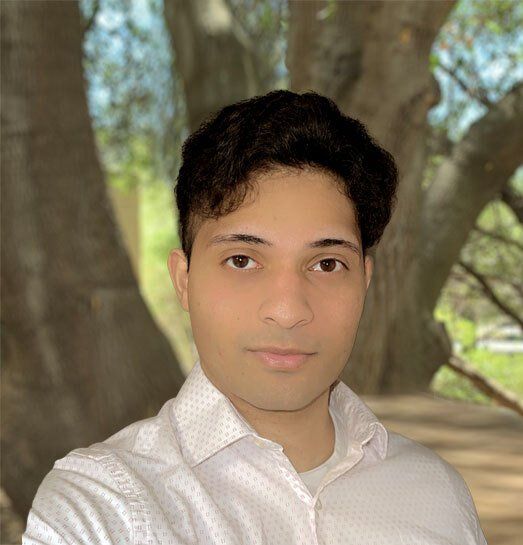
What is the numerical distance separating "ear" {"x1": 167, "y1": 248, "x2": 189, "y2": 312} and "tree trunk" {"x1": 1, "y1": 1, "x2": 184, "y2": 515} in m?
2.32

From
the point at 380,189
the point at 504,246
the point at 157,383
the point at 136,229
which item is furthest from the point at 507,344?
the point at 380,189

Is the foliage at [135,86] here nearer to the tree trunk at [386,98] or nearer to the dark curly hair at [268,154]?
the tree trunk at [386,98]

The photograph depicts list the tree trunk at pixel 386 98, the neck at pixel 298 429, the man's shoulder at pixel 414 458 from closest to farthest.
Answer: the neck at pixel 298 429
the man's shoulder at pixel 414 458
the tree trunk at pixel 386 98

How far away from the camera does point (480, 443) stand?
321 centimetres

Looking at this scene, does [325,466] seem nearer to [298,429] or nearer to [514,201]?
[298,429]

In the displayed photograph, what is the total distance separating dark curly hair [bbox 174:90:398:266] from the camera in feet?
4.46

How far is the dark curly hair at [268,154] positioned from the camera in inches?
53.5

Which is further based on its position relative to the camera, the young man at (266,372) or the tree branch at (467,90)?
the tree branch at (467,90)

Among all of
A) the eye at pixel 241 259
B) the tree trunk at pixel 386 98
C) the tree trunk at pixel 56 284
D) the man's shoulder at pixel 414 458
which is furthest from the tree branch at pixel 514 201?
the eye at pixel 241 259

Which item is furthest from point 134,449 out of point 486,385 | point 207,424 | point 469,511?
point 486,385

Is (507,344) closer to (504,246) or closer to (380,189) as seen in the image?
(504,246)

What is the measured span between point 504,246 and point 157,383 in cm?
614

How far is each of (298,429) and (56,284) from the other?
2.47 meters

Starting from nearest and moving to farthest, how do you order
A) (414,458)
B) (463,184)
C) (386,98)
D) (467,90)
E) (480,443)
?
(414,458)
(480,443)
(386,98)
(463,184)
(467,90)
